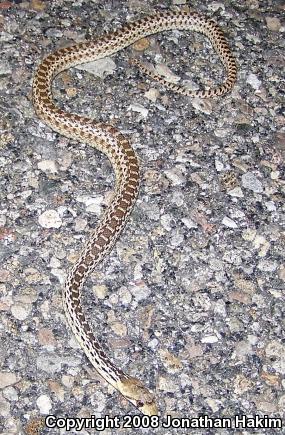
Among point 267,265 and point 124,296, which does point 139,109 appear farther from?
point 124,296

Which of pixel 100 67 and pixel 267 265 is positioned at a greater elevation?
pixel 100 67

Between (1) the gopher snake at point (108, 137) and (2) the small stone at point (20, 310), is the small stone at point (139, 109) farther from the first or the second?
(2) the small stone at point (20, 310)

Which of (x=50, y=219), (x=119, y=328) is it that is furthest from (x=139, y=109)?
(x=119, y=328)

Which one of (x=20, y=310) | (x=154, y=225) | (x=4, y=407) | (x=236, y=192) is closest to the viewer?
(x=4, y=407)

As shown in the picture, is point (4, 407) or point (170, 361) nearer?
point (4, 407)

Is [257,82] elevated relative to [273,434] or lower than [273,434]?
elevated

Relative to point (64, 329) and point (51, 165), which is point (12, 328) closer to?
point (64, 329)

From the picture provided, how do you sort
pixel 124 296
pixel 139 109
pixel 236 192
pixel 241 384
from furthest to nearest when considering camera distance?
pixel 139 109 → pixel 236 192 → pixel 124 296 → pixel 241 384

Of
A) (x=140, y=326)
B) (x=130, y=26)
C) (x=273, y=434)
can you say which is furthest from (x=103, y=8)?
(x=273, y=434)
